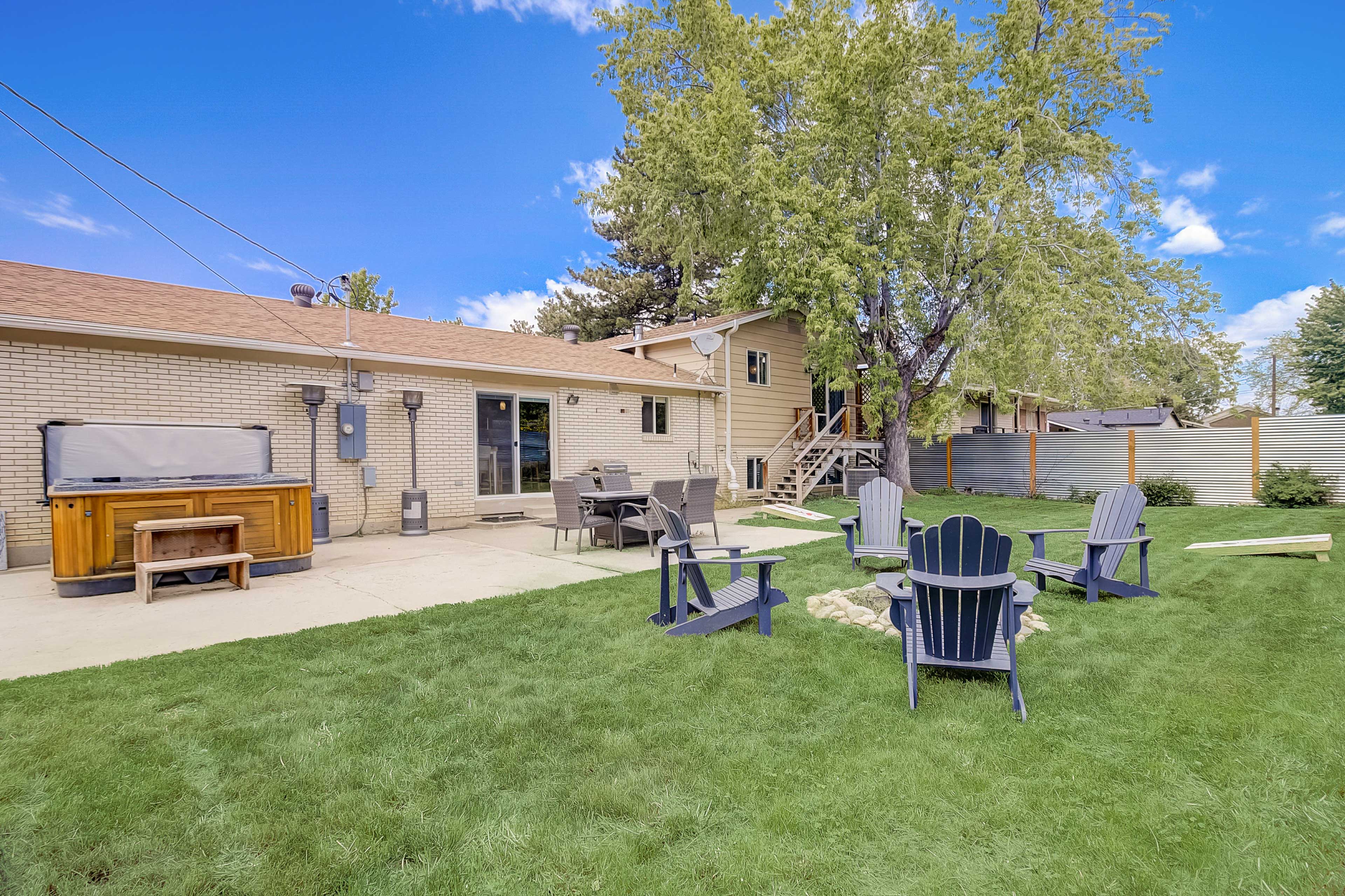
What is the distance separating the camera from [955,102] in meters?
14.4

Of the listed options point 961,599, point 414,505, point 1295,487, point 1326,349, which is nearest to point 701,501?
point 414,505

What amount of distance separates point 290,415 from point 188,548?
3.62 meters

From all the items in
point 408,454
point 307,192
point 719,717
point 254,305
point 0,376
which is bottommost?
point 719,717

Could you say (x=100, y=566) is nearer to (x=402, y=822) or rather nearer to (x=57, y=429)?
(x=57, y=429)

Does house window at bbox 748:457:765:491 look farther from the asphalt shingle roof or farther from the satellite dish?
the satellite dish

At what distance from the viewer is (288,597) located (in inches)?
216

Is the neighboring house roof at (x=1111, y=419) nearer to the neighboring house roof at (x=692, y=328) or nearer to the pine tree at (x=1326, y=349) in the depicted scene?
the pine tree at (x=1326, y=349)

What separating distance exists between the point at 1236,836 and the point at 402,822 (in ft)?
9.50

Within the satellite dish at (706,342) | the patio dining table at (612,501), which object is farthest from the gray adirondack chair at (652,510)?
the satellite dish at (706,342)

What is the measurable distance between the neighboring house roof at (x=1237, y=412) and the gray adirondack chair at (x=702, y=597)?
47.9 metres

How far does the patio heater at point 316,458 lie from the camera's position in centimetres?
869

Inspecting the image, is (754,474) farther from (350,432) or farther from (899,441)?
(350,432)

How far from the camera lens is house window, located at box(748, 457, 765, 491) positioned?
52.6ft

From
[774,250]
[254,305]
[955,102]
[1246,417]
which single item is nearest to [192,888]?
[254,305]
